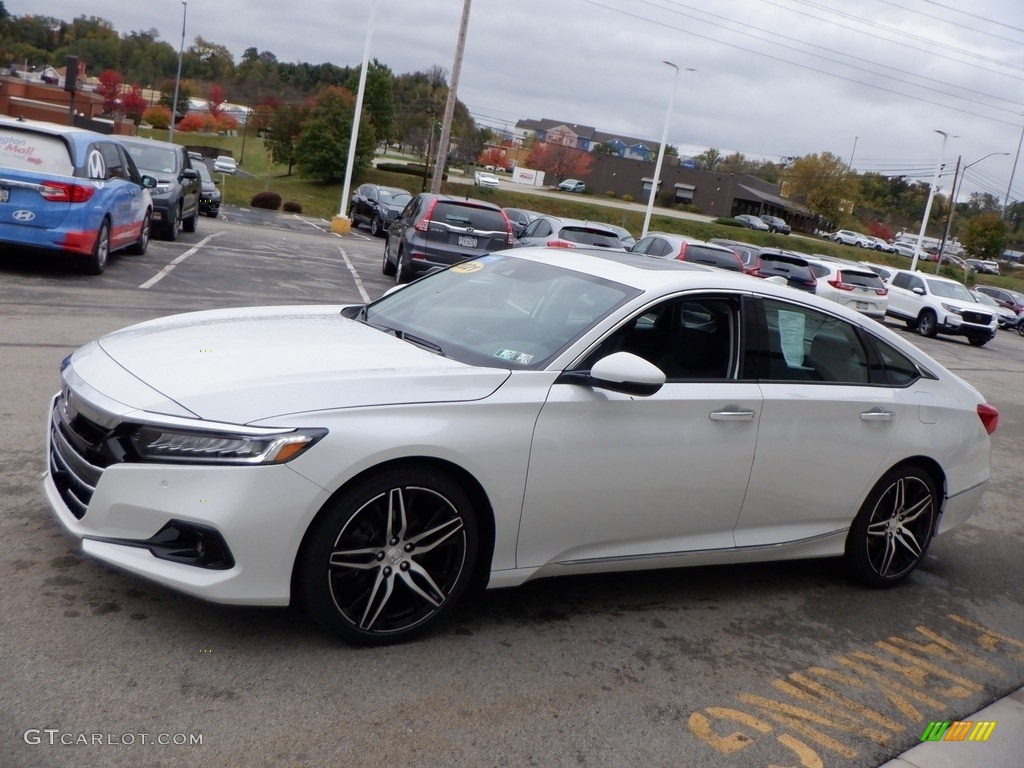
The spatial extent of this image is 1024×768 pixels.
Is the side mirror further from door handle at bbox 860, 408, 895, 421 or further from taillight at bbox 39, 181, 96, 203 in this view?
taillight at bbox 39, 181, 96, 203

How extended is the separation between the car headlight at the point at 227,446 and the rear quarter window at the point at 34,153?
370 inches

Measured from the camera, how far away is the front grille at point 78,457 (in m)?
3.79

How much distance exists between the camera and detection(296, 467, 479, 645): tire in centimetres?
377

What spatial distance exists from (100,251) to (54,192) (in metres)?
1.25

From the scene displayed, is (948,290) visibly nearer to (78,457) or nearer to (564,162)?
(78,457)

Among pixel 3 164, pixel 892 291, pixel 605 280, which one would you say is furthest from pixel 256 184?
pixel 605 280

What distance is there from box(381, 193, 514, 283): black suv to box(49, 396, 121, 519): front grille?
39.8 ft

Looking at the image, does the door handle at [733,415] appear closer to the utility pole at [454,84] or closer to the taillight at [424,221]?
the taillight at [424,221]

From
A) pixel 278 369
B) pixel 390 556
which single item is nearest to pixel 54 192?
pixel 278 369

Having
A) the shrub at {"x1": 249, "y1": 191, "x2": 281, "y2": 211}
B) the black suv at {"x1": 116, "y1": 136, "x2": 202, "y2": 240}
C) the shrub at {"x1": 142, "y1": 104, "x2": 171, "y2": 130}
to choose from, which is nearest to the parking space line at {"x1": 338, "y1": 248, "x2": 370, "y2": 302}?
the black suv at {"x1": 116, "y1": 136, "x2": 202, "y2": 240}

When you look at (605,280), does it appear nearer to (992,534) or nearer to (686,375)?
(686,375)

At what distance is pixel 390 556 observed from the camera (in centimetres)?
395

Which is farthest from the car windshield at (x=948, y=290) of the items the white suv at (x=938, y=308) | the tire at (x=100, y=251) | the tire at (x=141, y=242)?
the tire at (x=100, y=251)

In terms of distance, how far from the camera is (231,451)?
3619 mm
